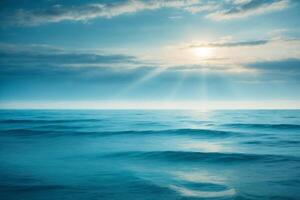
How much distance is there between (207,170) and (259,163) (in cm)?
380

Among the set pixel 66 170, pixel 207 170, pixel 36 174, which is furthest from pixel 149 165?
pixel 36 174

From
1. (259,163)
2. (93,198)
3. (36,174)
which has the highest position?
(259,163)

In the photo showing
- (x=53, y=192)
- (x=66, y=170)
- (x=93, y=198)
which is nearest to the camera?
(x=93, y=198)

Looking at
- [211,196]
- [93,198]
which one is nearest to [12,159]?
[93,198]

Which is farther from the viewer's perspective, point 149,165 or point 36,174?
point 149,165

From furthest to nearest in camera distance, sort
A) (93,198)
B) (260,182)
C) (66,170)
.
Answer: (66,170), (260,182), (93,198)

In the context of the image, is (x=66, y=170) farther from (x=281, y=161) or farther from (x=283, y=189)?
(x=281, y=161)

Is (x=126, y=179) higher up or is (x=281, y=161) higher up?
(x=281, y=161)

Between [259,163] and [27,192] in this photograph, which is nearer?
[27,192]

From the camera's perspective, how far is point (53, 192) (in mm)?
11312

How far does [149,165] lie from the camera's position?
18.1 metres

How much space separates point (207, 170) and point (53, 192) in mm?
8776

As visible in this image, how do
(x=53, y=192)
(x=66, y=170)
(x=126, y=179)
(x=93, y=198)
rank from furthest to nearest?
(x=66, y=170) < (x=126, y=179) < (x=53, y=192) < (x=93, y=198)

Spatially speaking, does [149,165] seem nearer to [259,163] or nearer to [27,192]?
[259,163]
